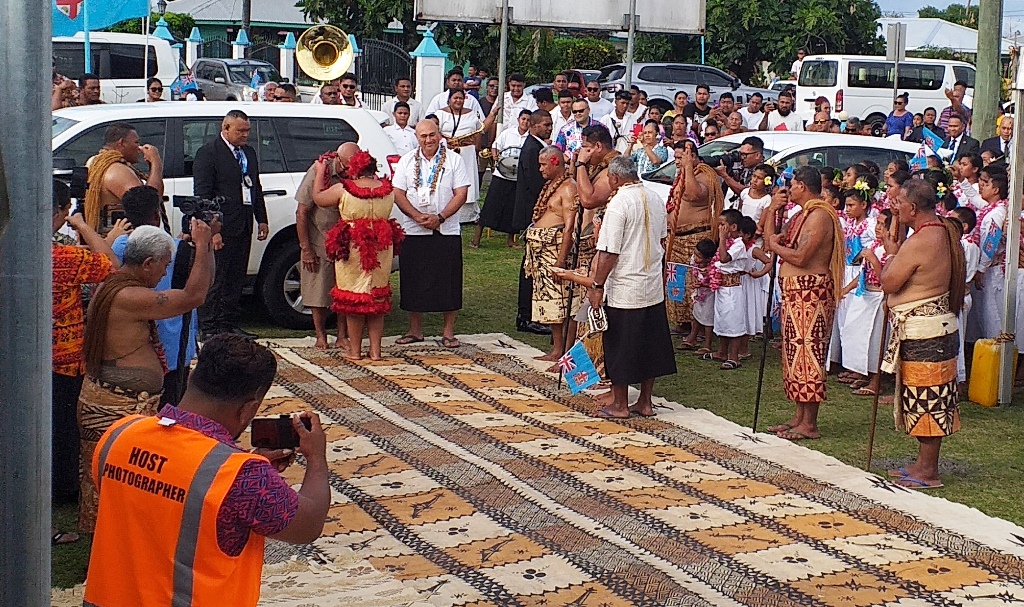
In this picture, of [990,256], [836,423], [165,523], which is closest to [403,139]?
[990,256]

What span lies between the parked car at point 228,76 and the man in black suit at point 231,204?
61.0ft

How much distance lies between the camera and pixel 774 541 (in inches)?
249

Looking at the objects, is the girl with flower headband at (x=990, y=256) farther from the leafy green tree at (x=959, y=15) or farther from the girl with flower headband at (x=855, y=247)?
the leafy green tree at (x=959, y=15)

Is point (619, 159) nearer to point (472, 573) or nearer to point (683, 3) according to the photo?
point (472, 573)

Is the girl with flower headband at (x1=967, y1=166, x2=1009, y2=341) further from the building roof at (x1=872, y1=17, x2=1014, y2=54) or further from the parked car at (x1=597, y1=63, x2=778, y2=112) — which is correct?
the building roof at (x1=872, y1=17, x2=1014, y2=54)

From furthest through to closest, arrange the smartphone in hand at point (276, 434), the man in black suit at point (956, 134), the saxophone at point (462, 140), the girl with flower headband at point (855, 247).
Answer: the man in black suit at point (956, 134)
the saxophone at point (462, 140)
the girl with flower headband at point (855, 247)
the smartphone in hand at point (276, 434)

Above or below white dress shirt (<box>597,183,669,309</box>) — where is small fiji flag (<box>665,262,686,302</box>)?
below

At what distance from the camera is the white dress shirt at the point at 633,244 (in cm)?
848

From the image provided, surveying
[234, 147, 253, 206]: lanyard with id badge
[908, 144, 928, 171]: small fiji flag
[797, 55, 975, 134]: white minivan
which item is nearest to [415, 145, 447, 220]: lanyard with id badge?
[234, 147, 253, 206]: lanyard with id badge

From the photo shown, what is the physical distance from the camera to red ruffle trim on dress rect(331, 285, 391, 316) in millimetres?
9906

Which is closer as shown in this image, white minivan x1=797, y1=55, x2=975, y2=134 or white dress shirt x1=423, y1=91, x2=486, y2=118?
white dress shirt x1=423, y1=91, x2=486, y2=118

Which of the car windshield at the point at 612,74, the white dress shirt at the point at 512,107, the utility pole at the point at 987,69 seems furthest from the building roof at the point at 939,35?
the white dress shirt at the point at 512,107

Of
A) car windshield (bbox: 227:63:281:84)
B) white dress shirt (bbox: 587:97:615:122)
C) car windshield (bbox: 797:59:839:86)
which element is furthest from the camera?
car windshield (bbox: 797:59:839:86)

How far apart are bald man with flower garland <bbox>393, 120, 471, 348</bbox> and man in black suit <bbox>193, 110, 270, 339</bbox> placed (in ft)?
3.83
